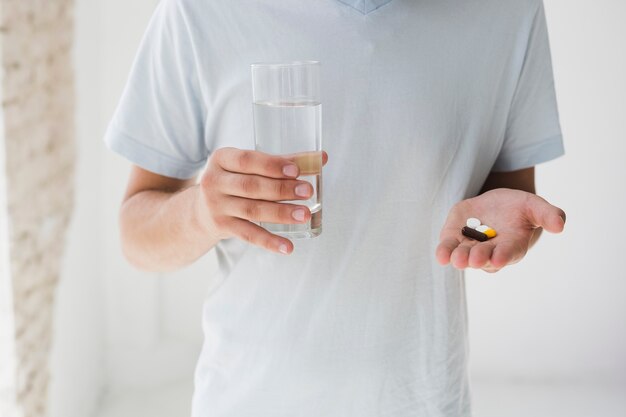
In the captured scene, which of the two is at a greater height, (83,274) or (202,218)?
(202,218)

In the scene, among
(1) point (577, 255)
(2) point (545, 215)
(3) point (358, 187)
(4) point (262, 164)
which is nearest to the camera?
(4) point (262, 164)

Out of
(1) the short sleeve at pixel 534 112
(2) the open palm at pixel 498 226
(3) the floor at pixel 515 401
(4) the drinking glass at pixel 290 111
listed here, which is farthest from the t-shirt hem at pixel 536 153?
(3) the floor at pixel 515 401

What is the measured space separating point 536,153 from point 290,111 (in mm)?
533

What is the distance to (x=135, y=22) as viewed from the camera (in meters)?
3.19

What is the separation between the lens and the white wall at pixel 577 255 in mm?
3410

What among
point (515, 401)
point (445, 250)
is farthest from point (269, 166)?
point (515, 401)

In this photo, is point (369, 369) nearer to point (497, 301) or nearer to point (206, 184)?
point (206, 184)

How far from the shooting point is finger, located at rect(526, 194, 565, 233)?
3.37 ft

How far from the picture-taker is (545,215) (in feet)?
3.43

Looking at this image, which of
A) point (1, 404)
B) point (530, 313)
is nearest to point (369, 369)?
point (1, 404)

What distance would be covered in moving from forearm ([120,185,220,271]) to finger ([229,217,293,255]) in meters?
0.12

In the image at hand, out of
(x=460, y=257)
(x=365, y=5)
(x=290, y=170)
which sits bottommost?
(x=460, y=257)

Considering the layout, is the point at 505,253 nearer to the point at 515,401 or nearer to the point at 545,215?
the point at 545,215

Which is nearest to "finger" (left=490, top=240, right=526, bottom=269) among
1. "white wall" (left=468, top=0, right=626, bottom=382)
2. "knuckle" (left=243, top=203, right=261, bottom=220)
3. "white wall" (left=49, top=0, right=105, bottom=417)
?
"knuckle" (left=243, top=203, right=261, bottom=220)
